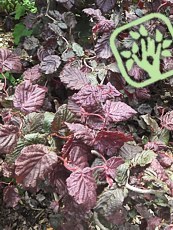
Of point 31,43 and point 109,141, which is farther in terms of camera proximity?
point 31,43

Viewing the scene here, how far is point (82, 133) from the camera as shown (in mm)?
1121

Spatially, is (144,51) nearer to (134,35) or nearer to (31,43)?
(134,35)

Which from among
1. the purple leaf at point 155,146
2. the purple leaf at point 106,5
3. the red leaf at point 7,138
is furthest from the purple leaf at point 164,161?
the purple leaf at point 106,5

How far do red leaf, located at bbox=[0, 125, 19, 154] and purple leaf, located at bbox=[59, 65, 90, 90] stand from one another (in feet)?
0.95

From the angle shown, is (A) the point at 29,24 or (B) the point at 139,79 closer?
(B) the point at 139,79

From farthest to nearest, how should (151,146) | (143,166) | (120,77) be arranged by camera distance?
(120,77) < (151,146) < (143,166)

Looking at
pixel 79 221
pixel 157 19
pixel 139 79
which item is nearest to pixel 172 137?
pixel 139 79

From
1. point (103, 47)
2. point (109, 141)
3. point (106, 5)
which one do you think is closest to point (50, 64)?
point (103, 47)

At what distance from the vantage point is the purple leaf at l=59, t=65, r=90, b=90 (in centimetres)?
142

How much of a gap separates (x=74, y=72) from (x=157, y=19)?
41 centimetres

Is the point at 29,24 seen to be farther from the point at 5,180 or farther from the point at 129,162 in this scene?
the point at 129,162

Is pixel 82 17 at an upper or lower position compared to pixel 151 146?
upper

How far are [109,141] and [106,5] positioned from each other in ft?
2.19

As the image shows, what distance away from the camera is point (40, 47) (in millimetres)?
1687
